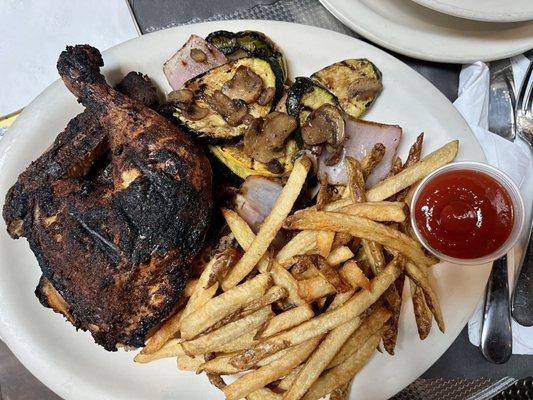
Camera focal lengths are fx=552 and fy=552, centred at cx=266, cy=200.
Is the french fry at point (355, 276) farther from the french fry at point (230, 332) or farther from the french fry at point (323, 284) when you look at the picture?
the french fry at point (230, 332)

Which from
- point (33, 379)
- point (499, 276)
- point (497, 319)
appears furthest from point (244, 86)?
point (33, 379)

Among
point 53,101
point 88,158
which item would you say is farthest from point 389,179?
point 53,101

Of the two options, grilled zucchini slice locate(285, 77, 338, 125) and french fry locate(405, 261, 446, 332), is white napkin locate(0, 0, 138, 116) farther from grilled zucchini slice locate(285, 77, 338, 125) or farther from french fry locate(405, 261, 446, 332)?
french fry locate(405, 261, 446, 332)

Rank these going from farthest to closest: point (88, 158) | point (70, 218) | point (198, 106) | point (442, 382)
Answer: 1. point (442, 382)
2. point (198, 106)
3. point (88, 158)
4. point (70, 218)

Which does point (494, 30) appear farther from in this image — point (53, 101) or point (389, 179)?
point (53, 101)

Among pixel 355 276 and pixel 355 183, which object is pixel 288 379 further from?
pixel 355 183

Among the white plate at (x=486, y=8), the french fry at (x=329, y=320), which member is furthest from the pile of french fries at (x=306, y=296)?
the white plate at (x=486, y=8)
